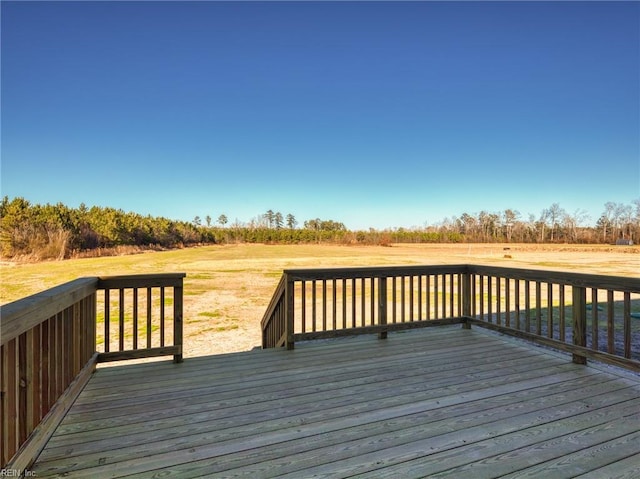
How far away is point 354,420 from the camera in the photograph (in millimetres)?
2078

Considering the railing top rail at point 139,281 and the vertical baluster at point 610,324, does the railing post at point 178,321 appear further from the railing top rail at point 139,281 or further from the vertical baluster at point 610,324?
the vertical baluster at point 610,324

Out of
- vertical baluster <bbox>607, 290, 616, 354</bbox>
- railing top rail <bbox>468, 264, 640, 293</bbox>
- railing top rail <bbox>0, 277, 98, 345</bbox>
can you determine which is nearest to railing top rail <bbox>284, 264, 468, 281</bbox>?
railing top rail <bbox>468, 264, 640, 293</bbox>

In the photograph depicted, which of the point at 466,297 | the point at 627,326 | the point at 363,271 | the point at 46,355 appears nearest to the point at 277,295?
the point at 363,271

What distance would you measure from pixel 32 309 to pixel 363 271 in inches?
122

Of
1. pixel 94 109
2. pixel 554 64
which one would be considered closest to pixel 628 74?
pixel 554 64

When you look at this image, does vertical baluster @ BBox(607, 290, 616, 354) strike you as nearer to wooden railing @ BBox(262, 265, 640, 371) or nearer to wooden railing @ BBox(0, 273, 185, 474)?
wooden railing @ BBox(262, 265, 640, 371)

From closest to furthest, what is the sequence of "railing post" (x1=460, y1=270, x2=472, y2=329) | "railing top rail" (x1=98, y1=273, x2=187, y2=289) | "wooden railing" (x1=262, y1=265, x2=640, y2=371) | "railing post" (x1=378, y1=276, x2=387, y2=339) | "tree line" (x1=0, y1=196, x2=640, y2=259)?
"wooden railing" (x1=262, y1=265, x2=640, y2=371) → "railing top rail" (x1=98, y1=273, x2=187, y2=289) → "railing post" (x1=378, y1=276, x2=387, y2=339) → "railing post" (x1=460, y1=270, x2=472, y2=329) → "tree line" (x1=0, y1=196, x2=640, y2=259)

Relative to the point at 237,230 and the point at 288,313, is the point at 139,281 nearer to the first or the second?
the point at 288,313

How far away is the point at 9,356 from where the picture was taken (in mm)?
1384

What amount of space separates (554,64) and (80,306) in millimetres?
14934

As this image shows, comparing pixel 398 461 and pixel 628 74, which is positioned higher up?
pixel 628 74

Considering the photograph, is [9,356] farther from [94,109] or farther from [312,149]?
[312,149]

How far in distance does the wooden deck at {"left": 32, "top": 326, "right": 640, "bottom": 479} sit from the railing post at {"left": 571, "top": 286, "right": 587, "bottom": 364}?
12 cm

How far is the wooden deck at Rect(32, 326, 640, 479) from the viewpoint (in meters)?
1.62
